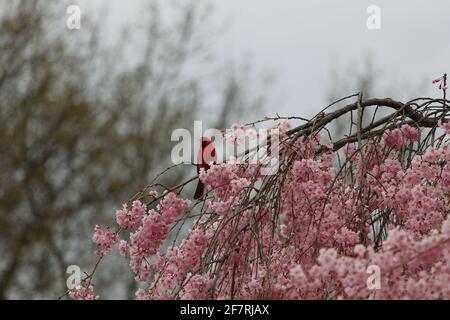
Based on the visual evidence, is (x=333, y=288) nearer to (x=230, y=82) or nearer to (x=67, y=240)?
(x=67, y=240)

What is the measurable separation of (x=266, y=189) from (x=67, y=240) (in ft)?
22.8

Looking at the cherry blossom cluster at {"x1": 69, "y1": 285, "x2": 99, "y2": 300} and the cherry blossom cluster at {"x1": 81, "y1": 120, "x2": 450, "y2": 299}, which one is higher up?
→ the cherry blossom cluster at {"x1": 81, "y1": 120, "x2": 450, "y2": 299}

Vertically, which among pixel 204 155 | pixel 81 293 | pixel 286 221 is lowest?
pixel 81 293

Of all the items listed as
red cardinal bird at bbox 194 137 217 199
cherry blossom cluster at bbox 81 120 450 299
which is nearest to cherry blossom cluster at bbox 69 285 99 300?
cherry blossom cluster at bbox 81 120 450 299

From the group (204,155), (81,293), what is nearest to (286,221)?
(204,155)

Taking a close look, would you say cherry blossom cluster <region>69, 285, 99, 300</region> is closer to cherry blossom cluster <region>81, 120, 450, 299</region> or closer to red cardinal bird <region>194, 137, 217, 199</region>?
cherry blossom cluster <region>81, 120, 450, 299</region>

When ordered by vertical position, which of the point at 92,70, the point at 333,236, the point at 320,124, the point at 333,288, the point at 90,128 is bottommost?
the point at 333,288

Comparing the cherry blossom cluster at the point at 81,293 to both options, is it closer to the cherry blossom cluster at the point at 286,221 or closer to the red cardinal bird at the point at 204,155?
the cherry blossom cluster at the point at 286,221

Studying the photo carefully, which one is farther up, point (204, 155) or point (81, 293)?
point (204, 155)

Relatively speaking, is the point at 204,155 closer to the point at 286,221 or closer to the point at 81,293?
the point at 286,221

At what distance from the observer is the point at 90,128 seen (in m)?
9.41

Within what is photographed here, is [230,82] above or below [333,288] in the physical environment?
above

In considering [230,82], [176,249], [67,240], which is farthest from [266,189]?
[230,82]

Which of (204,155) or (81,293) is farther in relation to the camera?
(204,155)
